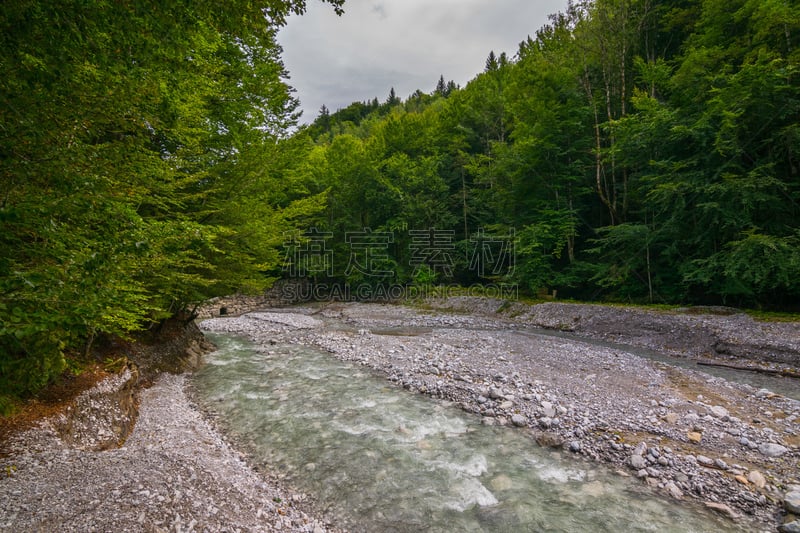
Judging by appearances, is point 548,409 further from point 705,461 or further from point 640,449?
point 705,461

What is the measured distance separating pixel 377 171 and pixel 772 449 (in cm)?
2561

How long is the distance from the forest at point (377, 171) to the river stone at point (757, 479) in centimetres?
739

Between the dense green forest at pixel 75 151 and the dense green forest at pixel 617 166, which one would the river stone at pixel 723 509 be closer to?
the dense green forest at pixel 75 151

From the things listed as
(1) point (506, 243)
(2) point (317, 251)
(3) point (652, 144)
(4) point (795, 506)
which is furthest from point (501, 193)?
(4) point (795, 506)

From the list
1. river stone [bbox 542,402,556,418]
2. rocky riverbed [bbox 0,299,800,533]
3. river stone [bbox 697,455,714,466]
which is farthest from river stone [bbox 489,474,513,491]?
river stone [bbox 697,455,714,466]

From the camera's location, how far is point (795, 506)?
3814 mm

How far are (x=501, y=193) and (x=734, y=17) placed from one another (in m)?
11.6

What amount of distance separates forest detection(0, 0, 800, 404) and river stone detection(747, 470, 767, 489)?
7.39 meters

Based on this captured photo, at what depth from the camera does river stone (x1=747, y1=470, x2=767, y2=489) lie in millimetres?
4246

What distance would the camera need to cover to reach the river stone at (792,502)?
3805 millimetres

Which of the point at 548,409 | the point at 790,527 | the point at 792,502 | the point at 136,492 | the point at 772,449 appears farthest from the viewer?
the point at 548,409

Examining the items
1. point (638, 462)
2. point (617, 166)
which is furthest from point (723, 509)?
point (617, 166)

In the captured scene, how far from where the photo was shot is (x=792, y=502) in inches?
152

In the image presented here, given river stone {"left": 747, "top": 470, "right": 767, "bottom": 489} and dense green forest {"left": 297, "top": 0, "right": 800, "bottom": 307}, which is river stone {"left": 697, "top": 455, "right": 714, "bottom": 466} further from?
dense green forest {"left": 297, "top": 0, "right": 800, "bottom": 307}
